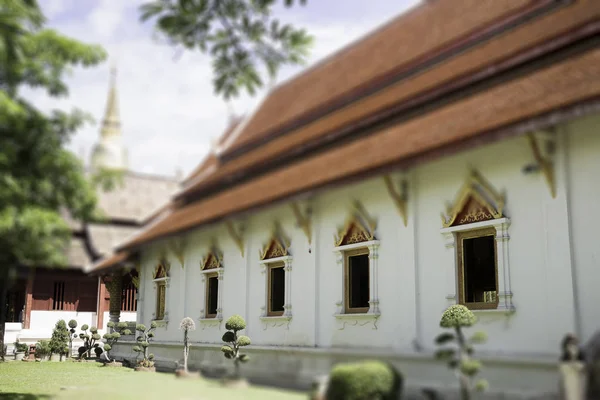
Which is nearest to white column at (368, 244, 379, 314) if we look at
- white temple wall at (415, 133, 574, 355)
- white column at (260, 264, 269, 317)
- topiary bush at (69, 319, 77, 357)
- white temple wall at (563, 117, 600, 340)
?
white temple wall at (415, 133, 574, 355)

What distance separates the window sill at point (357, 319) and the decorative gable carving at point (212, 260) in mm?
4558

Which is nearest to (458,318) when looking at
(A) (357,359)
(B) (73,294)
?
(A) (357,359)

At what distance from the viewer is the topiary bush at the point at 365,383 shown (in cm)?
726

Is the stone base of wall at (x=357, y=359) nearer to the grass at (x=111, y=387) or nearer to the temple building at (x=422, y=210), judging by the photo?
the temple building at (x=422, y=210)

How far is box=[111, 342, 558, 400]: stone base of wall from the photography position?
7711 mm

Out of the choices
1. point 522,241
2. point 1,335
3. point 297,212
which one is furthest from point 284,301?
point 1,335

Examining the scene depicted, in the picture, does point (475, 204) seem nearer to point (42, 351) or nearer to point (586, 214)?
point (586, 214)

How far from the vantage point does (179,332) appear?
55.3 ft

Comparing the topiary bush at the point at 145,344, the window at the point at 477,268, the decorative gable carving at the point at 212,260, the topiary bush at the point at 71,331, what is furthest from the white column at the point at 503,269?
the topiary bush at the point at 71,331

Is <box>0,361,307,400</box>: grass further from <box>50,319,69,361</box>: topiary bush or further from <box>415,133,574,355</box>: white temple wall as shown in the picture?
<box>50,319,69,361</box>: topiary bush

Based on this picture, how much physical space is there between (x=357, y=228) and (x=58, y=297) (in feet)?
62.9

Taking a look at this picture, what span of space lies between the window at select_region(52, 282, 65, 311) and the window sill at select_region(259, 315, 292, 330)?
16.1m

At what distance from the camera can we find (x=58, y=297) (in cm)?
2695

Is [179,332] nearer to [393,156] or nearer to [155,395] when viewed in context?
[155,395]
